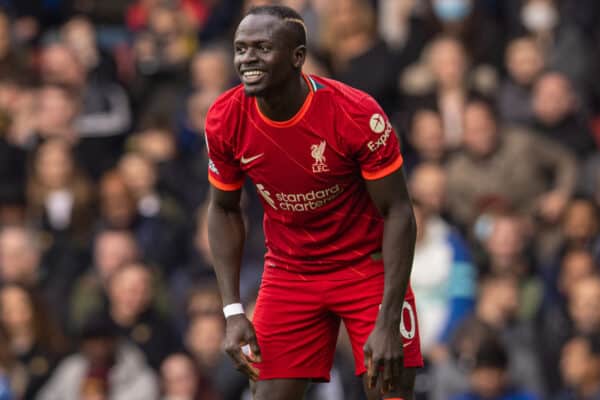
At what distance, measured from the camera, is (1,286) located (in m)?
11.9

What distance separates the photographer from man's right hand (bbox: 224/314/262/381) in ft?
22.4

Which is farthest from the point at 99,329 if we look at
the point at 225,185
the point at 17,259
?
the point at 225,185

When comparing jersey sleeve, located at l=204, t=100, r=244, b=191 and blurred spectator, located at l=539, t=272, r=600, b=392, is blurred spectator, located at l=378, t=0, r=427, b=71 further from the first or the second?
jersey sleeve, located at l=204, t=100, r=244, b=191

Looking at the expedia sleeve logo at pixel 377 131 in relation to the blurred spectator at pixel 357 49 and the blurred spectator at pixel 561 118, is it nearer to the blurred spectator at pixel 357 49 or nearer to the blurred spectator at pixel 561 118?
the blurred spectator at pixel 561 118

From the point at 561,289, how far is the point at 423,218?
106cm

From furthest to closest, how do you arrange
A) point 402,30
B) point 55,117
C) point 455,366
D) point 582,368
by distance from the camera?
point 402,30 → point 55,117 → point 455,366 → point 582,368

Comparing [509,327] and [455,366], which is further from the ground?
[509,327]

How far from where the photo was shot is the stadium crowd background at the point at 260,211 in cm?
1044

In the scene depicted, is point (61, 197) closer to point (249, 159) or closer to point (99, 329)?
point (99, 329)

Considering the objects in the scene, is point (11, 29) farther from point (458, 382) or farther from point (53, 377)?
point (458, 382)

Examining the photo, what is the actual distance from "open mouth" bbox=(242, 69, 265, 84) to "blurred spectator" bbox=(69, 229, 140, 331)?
216 inches

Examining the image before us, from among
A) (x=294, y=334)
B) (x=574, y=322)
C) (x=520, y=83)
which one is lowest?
(x=574, y=322)

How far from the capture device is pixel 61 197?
12.9 m

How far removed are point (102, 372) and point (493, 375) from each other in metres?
3.04
